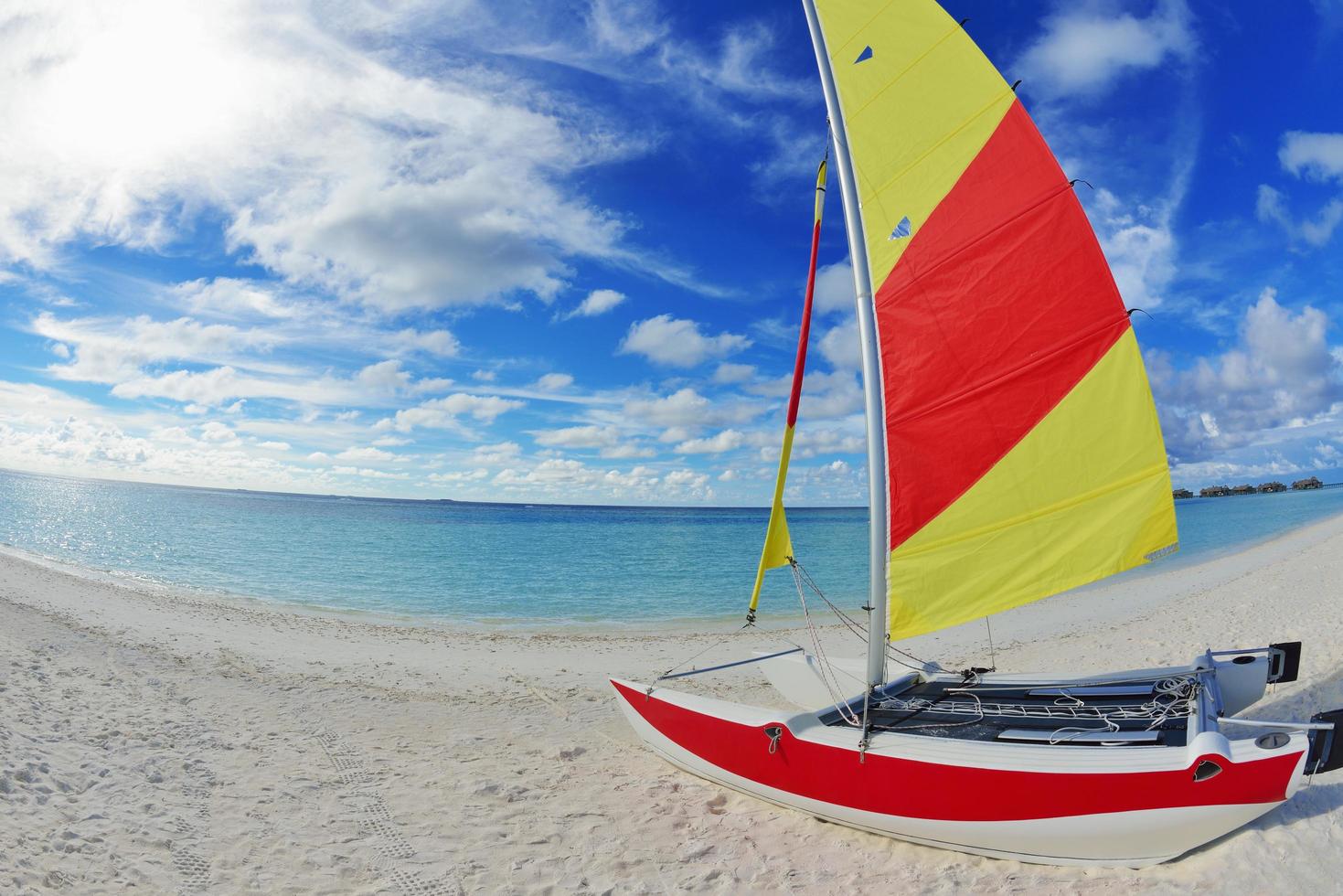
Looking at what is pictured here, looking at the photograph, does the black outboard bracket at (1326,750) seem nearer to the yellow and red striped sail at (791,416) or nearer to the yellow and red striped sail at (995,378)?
the yellow and red striped sail at (995,378)

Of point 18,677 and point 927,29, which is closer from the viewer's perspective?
point 927,29

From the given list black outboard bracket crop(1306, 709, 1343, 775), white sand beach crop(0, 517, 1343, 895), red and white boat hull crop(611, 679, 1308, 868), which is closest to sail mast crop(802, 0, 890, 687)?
red and white boat hull crop(611, 679, 1308, 868)

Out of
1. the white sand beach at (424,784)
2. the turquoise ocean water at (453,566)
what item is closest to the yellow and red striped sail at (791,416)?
the white sand beach at (424,784)

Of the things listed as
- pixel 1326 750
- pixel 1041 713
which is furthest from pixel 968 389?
pixel 1326 750

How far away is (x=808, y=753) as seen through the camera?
491 centimetres

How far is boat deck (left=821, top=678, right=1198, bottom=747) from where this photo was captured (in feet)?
14.9

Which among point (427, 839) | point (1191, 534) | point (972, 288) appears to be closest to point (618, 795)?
point (427, 839)

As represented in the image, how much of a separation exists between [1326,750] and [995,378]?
9.12ft

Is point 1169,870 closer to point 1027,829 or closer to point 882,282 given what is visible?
point 1027,829

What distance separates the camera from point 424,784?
235 inches

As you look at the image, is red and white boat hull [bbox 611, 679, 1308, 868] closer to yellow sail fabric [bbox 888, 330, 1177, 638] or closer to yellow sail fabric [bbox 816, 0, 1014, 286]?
yellow sail fabric [bbox 888, 330, 1177, 638]

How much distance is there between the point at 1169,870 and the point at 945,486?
8.39 feet

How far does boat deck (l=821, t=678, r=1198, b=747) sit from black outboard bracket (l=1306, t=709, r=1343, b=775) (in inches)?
25.0

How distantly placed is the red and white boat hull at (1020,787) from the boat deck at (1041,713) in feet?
1.08
